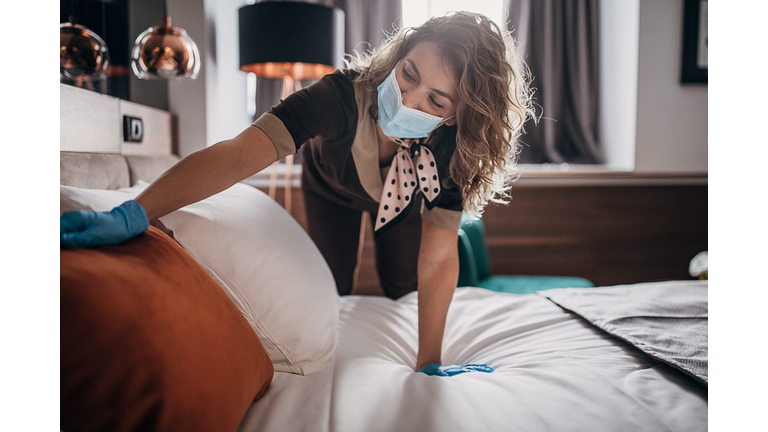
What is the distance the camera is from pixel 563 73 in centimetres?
254

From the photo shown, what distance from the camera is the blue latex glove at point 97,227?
1.48 feet

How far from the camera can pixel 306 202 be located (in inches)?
53.5

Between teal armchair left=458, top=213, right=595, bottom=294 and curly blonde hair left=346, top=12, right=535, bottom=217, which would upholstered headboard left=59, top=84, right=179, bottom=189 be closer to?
curly blonde hair left=346, top=12, right=535, bottom=217

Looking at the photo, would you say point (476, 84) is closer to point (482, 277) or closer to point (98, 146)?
point (98, 146)

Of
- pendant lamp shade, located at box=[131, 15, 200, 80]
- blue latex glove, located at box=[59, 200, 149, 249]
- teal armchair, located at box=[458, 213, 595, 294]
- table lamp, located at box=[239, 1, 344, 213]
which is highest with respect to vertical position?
table lamp, located at box=[239, 1, 344, 213]

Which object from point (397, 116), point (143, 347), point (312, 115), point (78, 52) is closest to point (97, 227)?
point (143, 347)

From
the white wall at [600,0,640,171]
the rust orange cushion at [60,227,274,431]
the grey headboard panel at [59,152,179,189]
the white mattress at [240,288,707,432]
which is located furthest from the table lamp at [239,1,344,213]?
the white wall at [600,0,640,171]

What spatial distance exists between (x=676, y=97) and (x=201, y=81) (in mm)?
2429

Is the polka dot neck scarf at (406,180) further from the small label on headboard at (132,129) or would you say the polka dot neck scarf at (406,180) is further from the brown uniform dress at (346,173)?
the small label on headboard at (132,129)

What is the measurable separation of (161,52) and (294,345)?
92cm

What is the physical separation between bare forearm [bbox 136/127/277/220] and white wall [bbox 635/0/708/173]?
228 cm

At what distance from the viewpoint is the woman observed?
778 mm
